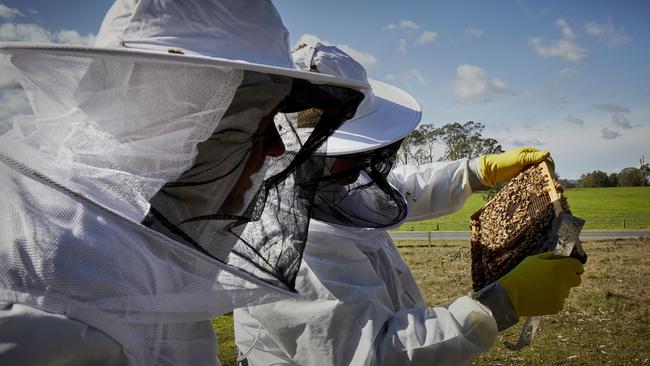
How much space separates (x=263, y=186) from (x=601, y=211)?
37.2 meters

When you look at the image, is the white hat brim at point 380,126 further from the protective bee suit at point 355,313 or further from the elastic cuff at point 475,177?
the elastic cuff at point 475,177

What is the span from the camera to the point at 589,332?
7.22 m

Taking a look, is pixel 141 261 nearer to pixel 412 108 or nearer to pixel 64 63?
pixel 64 63

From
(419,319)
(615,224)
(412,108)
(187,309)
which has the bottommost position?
(615,224)

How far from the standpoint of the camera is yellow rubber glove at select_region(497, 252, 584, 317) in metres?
2.33

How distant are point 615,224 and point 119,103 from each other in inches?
1300

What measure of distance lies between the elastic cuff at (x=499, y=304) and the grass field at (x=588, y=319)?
4351mm

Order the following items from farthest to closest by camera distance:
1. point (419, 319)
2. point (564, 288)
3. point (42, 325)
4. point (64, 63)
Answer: point (564, 288), point (419, 319), point (64, 63), point (42, 325)

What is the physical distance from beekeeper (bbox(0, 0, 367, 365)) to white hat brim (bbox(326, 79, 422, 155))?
0.70 meters

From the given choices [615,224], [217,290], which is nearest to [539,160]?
[217,290]

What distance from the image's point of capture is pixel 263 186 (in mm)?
1778

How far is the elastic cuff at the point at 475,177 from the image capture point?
144 inches

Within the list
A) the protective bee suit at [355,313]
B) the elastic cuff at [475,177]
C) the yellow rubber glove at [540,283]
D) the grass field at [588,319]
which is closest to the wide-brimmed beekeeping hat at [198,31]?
the protective bee suit at [355,313]

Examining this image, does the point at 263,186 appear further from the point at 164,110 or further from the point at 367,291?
the point at 367,291
